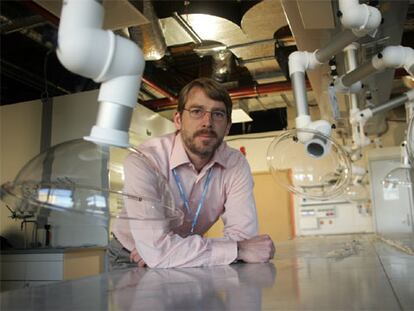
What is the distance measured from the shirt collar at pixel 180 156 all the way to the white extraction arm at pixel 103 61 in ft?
2.78

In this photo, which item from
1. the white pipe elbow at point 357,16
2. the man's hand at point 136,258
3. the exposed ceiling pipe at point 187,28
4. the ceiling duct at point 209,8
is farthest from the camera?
the exposed ceiling pipe at point 187,28

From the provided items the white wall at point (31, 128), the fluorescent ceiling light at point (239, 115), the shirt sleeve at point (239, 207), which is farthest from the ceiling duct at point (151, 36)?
the fluorescent ceiling light at point (239, 115)

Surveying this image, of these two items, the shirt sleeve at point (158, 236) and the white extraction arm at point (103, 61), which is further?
the shirt sleeve at point (158, 236)

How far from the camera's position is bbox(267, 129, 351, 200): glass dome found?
118cm

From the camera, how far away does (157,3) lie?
7.70ft

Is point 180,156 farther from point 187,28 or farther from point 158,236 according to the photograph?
point 187,28

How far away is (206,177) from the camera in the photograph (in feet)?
4.87

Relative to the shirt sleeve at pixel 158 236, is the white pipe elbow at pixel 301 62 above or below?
above

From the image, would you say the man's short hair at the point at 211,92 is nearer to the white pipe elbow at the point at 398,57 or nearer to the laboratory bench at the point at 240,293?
the white pipe elbow at the point at 398,57

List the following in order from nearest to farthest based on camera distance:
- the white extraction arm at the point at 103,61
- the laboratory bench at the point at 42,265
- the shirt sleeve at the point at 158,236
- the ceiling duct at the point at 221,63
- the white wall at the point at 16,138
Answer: the white extraction arm at the point at 103,61 < the shirt sleeve at the point at 158,236 < the laboratory bench at the point at 42,265 < the ceiling duct at the point at 221,63 < the white wall at the point at 16,138

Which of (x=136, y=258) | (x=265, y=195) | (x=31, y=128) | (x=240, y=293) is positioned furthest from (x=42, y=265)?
(x=265, y=195)

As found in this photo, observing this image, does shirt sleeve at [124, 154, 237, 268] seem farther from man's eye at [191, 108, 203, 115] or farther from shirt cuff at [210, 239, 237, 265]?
man's eye at [191, 108, 203, 115]

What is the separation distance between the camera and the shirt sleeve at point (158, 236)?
2.74 feet

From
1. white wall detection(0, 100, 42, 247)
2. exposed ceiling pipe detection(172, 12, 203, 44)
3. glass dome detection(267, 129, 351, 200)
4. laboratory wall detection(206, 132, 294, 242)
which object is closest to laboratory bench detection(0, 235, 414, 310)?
glass dome detection(267, 129, 351, 200)
